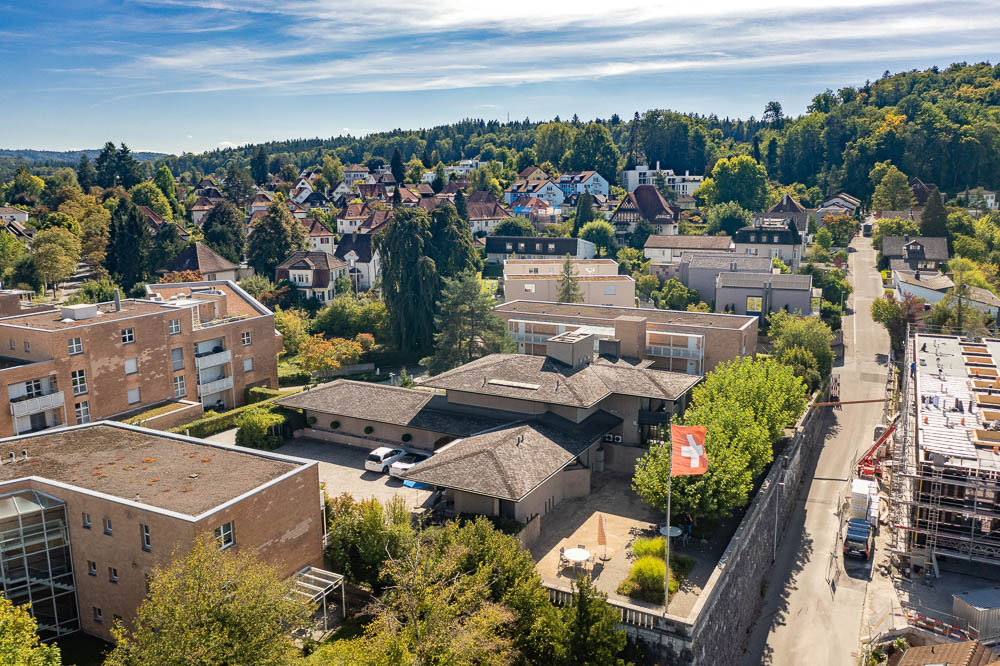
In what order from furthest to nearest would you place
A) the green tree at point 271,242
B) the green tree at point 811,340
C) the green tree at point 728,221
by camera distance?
the green tree at point 728,221, the green tree at point 271,242, the green tree at point 811,340

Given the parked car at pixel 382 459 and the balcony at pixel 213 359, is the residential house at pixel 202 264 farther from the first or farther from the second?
the parked car at pixel 382 459

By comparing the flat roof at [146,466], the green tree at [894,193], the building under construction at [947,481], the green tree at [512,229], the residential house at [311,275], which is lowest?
the building under construction at [947,481]

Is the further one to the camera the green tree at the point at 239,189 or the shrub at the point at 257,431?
the green tree at the point at 239,189

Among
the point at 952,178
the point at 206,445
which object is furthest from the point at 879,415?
the point at 952,178

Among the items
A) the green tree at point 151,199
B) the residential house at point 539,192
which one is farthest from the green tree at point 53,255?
the residential house at point 539,192

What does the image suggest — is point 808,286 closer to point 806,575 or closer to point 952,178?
point 806,575

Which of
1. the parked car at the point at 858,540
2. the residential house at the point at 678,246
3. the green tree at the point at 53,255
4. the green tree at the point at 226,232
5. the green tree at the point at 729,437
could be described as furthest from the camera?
the residential house at the point at 678,246

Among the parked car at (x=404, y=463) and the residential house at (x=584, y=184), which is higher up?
the residential house at (x=584, y=184)
